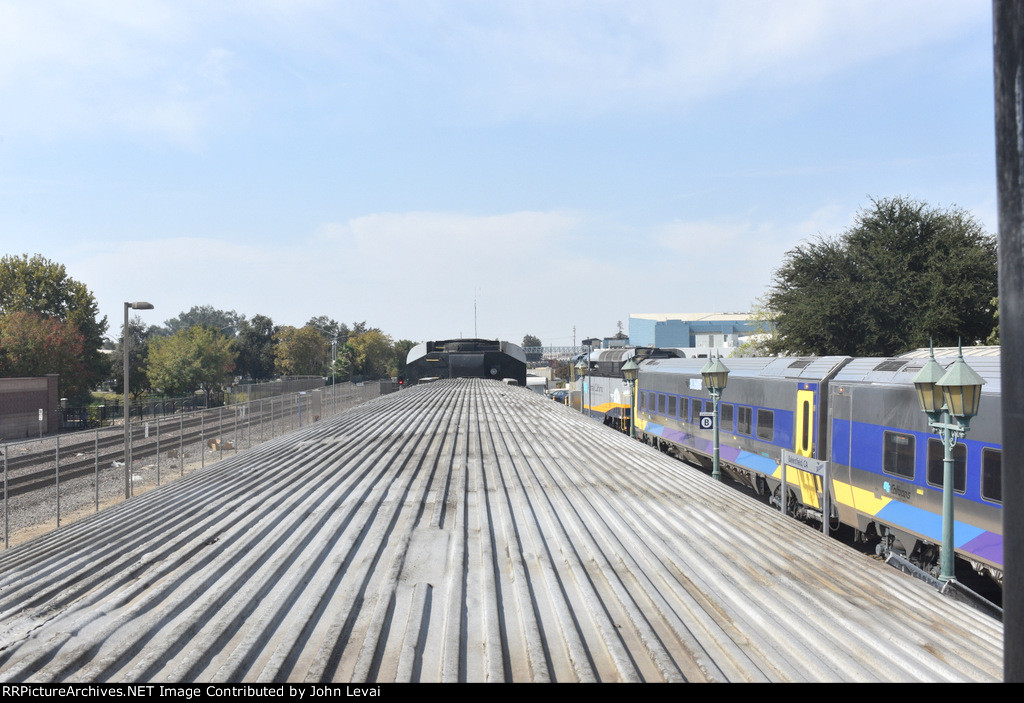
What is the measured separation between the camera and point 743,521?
19.7ft

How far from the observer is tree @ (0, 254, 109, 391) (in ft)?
164

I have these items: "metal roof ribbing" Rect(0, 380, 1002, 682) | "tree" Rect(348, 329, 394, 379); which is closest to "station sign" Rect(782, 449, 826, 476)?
"metal roof ribbing" Rect(0, 380, 1002, 682)

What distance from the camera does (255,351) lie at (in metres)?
87.1

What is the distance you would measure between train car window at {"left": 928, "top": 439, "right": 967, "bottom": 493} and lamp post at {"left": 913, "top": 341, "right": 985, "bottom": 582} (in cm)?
108

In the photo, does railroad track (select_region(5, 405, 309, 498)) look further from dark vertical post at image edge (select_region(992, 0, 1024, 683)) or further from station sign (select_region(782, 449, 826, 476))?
dark vertical post at image edge (select_region(992, 0, 1024, 683))

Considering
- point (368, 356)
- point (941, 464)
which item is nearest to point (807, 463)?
point (941, 464)

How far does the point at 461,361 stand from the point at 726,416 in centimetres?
2254

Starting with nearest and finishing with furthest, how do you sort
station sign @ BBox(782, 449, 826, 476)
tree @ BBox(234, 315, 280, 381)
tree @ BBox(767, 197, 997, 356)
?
station sign @ BBox(782, 449, 826, 476)
tree @ BBox(767, 197, 997, 356)
tree @ BBox(234, 315, 280, 381)

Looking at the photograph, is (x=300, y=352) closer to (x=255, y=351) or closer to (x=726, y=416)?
(x=255, y=351)

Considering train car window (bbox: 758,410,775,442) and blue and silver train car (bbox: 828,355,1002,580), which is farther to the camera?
train car window (bbox: 758,410,775,442)

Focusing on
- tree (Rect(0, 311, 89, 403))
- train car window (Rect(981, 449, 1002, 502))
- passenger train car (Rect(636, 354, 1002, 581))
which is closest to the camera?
train car window (Rect(981, 449, 1002, 502))

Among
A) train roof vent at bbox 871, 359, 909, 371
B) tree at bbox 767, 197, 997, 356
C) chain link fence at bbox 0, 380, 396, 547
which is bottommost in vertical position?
chain link fence at bbox 0, 380, 396, 547

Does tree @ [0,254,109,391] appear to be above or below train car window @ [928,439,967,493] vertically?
above
